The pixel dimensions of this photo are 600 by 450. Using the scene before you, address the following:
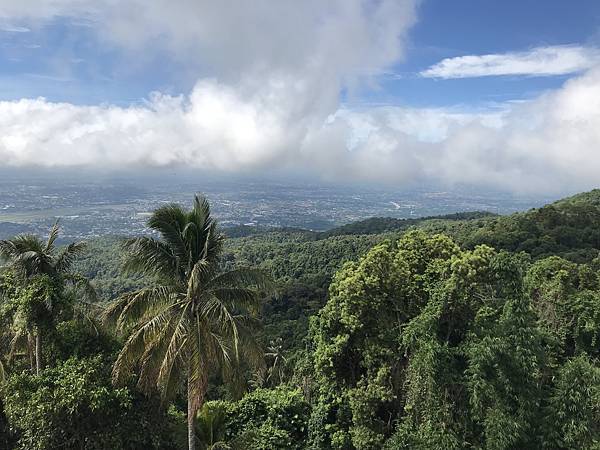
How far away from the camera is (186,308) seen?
8.30 meters

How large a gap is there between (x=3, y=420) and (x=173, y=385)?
18.5 ft

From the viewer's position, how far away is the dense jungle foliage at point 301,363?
8.52 meters

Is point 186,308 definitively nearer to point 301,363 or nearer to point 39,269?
point 39,269

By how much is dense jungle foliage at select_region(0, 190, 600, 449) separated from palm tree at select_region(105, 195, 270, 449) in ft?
0.10

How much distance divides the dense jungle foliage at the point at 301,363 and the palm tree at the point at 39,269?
4 centimetres

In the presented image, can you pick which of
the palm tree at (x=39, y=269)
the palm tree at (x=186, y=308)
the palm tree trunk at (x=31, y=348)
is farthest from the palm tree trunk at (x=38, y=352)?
the palm tree at (x=186, y=308)

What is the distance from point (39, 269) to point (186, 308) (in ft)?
15.7

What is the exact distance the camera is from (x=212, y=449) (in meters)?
10.4

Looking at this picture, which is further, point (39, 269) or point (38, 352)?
point (39, 269)

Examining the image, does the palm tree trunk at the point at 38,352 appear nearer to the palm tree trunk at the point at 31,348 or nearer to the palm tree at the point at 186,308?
the palm tree trunk at the point at 31,348

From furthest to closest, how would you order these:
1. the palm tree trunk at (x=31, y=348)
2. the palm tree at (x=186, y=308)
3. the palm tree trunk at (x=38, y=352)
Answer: the palm tree trunk at (x=31, y=348) → the palm tree trunk at (x=38, y=352) → the palm tree at (x=186, y=308)

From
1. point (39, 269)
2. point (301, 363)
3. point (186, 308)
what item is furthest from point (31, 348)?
point (301, 363)

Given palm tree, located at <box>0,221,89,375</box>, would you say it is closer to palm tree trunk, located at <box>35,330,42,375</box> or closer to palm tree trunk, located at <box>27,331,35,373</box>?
palm tree trunk, located at <box>35,330,42,375</box>

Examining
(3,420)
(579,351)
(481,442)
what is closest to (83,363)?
(3,420)
